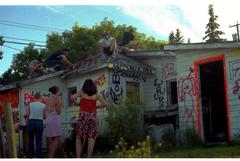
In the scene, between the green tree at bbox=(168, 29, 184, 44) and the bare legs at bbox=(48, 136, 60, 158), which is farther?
the green tree at bbox=(168, 29, 184, 44)

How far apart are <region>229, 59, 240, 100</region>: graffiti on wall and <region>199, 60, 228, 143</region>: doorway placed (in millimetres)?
1916

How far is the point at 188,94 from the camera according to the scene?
15586 millimetres

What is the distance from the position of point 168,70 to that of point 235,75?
464cm

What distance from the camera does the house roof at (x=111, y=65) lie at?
1752 cm

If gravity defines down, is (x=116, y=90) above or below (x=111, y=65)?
A: below

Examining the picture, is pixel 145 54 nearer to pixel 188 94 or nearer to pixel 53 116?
pixel 188 94

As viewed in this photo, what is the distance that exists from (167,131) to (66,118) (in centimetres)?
610

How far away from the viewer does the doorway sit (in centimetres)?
1636

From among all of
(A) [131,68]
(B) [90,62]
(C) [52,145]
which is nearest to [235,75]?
(A) [131,68]

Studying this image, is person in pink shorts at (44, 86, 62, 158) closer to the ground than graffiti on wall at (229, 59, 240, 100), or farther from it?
closer to the ground

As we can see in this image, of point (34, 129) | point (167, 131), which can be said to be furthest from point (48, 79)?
point (34, 129)

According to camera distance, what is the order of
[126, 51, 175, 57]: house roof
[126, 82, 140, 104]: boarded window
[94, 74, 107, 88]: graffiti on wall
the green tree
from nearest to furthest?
[126, 82, 140, 104]: boarded window → [94, 74, 107, 88]: graffiti on wall → [126, 51, 175, 57]: house roof → the green tree

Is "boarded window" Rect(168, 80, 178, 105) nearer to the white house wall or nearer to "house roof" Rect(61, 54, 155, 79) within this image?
the white house wall

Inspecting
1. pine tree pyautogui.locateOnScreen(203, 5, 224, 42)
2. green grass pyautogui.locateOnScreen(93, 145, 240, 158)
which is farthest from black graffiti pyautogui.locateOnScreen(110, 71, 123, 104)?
pine tree pyautogui.locateOnScreen(203, 5, 224, 42)
